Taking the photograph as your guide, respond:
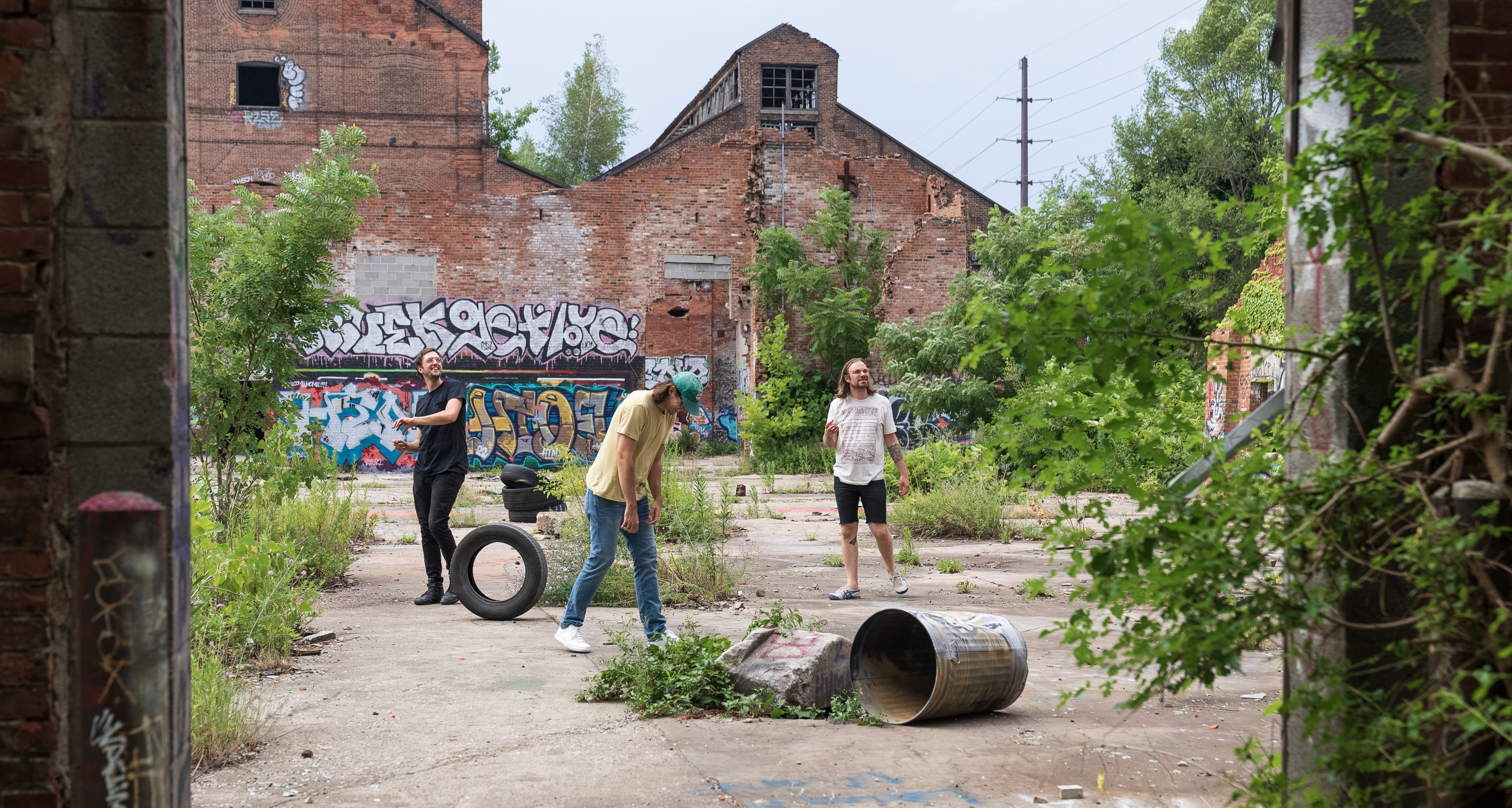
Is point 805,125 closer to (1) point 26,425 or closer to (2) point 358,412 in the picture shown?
(2) point 358,412

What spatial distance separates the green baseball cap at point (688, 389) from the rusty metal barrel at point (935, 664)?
159 centimetres

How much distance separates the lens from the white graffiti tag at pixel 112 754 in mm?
2977

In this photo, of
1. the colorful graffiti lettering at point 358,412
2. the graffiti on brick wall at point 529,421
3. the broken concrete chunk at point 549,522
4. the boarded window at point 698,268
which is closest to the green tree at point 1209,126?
the boarded window at point 698,268

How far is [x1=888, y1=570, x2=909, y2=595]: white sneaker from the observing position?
28.0ft

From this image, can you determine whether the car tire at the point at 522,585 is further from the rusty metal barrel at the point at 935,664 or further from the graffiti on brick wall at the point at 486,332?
the graffiti on brick wall at the point at 486,332

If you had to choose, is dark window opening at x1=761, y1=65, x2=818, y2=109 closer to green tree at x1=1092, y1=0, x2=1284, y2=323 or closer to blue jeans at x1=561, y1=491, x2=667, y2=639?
green tree at x1=1092, y1=0, x2=1284, y2=323

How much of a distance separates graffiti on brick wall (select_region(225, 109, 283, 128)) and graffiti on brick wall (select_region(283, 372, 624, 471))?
25.7ft

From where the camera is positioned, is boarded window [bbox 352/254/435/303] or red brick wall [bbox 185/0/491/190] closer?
boarded window [bbox 352/254/435/303]

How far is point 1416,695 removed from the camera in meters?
2.97

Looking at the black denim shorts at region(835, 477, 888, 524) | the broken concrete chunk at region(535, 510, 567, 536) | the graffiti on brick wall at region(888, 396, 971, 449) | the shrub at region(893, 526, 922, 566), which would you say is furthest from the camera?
the graffiti on brick wall at region(888, 396, 971, 449)

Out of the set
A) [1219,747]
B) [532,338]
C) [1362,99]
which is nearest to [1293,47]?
[1362,99]

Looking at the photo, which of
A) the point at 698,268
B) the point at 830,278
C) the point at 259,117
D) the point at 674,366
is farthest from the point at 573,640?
the point at 259,117

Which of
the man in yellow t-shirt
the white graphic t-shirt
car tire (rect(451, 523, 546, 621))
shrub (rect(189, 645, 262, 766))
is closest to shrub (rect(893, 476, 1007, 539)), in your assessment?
the white graphic t-shirt

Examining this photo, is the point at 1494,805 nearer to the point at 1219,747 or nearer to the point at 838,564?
the point at 1219,747
